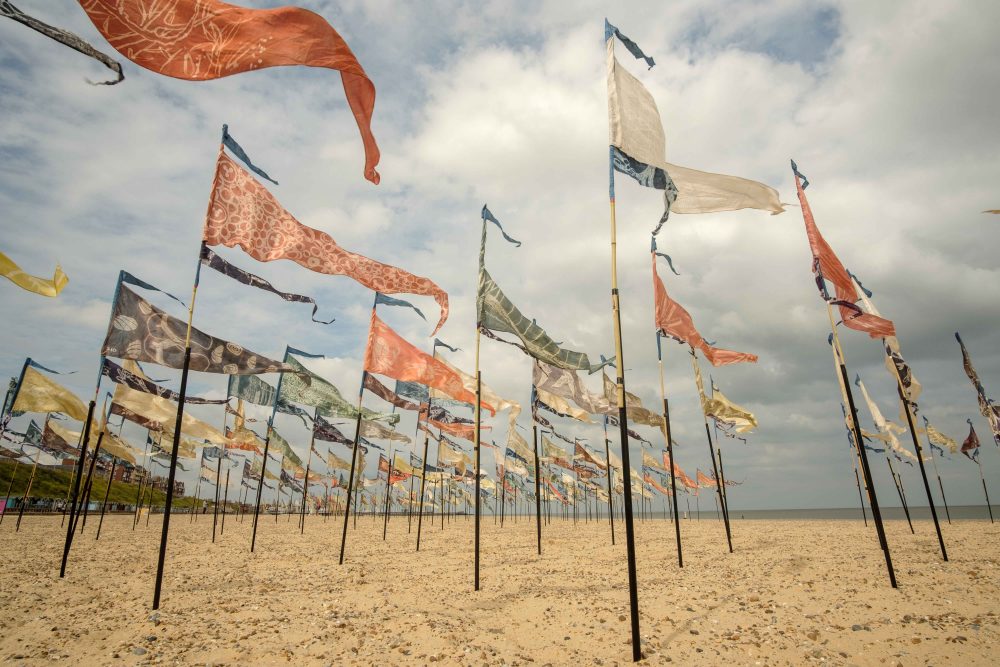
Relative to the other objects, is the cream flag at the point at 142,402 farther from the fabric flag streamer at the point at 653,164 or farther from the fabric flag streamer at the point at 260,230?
the fabric flag streamer at the point at 653,164

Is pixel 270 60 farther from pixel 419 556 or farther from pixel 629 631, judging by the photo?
pixel 419 556

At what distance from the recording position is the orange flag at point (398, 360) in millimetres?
18516

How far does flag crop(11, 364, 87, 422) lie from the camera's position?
18688 mm

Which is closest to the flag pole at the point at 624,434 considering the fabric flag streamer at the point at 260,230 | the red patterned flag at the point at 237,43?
the red patterned flag at the point at 237,43

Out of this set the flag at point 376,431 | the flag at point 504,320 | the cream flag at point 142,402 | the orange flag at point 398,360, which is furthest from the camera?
the flag at point 376,431

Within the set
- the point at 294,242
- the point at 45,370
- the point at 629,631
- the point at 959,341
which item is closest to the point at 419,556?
the point at 629,631

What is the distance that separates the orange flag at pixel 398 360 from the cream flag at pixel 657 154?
11.5m

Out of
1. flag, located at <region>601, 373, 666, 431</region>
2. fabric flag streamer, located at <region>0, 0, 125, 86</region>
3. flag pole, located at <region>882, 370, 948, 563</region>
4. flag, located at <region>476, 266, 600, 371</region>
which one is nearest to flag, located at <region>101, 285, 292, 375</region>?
flag, located at <region>476, 266, 600, 371</region>

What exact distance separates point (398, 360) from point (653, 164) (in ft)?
38.9

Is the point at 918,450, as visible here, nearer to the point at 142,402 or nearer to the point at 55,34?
the point at 55,34

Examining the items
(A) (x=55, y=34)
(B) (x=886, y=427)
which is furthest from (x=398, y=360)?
(B) (x=886, y=427)

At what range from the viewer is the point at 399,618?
440 inches

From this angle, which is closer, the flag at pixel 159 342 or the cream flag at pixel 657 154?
the cream flag at pixel 657 154

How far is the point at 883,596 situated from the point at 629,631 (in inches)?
285
